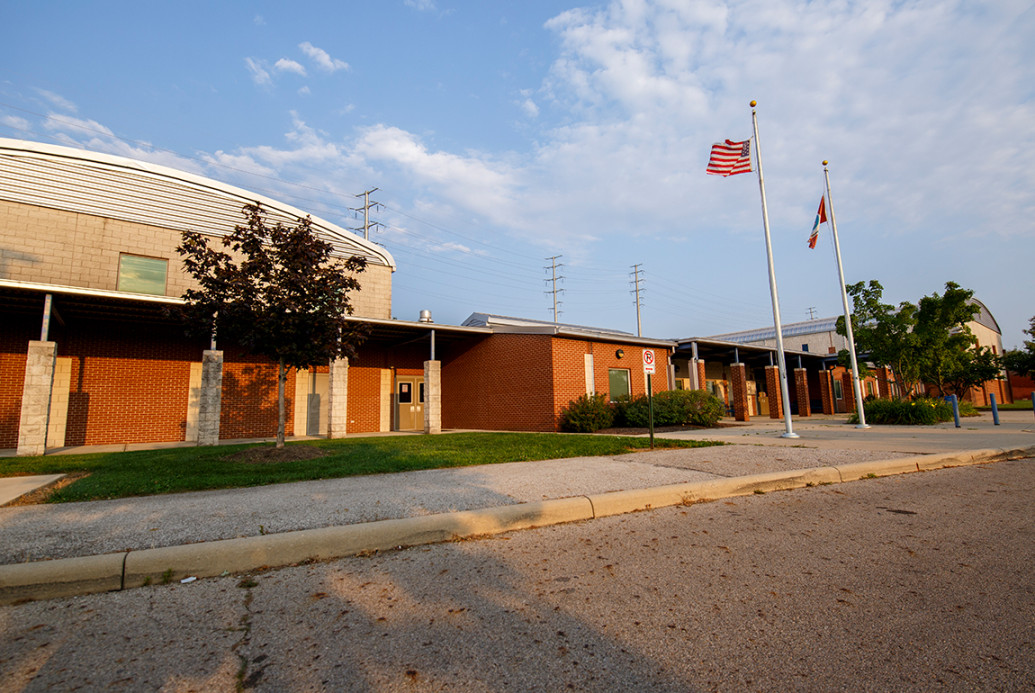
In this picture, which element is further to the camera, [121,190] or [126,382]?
[121,190]

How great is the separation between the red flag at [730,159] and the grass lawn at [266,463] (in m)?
8.52

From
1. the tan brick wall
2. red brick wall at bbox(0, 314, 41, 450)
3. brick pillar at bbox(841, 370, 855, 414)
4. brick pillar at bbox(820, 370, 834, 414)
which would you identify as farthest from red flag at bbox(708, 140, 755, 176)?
brick pillar at bbox(841, 370, 855, 414)

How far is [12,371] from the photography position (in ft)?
50.7

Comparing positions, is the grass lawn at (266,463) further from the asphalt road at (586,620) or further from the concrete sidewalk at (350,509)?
the asphalt road at (586,620)

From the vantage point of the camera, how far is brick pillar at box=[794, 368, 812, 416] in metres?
29.9

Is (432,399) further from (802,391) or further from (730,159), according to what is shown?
(802,391)

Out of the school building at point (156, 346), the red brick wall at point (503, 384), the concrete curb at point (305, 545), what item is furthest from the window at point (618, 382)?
the concrete curb at point (305, 545)

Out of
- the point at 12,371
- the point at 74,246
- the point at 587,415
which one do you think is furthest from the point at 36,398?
the point at 587,415

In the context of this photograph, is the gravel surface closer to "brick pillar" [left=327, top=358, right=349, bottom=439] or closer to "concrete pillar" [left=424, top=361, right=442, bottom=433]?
"brick pillar" [left=327, top=358, right=349, bottom=439]

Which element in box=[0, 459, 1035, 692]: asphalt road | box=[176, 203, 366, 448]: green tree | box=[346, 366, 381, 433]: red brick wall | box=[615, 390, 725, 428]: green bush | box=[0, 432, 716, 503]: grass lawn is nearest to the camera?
box=[0, 459, 1035, 692]: asphalt road

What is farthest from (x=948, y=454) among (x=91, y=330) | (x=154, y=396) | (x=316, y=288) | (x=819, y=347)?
(x=819, y=347)

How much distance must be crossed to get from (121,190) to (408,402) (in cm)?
1286

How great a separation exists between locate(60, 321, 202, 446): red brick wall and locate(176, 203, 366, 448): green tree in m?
7.95

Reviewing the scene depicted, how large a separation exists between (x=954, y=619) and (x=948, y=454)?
8489 mm
